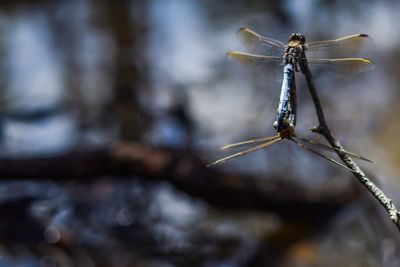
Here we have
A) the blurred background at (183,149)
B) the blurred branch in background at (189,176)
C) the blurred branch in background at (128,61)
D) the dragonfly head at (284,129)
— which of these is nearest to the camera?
the dragonfly head at (284,129)

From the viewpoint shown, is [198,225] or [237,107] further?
[237,107]

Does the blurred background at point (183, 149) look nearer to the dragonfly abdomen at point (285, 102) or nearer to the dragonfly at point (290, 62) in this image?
the dragonfly at point (290, 62)

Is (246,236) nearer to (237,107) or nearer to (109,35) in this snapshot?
(237,107)

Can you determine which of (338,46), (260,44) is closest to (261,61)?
(260,44)

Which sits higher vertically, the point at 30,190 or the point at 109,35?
the point at 109,35

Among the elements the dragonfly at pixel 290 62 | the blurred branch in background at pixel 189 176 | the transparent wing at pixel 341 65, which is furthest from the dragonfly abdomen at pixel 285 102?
the blurred branch in background at pixel 189 176

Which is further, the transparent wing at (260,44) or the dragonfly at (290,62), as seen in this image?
the transparent wing at (260,44)

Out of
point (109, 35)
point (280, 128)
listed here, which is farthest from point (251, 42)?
point (109, 35)
